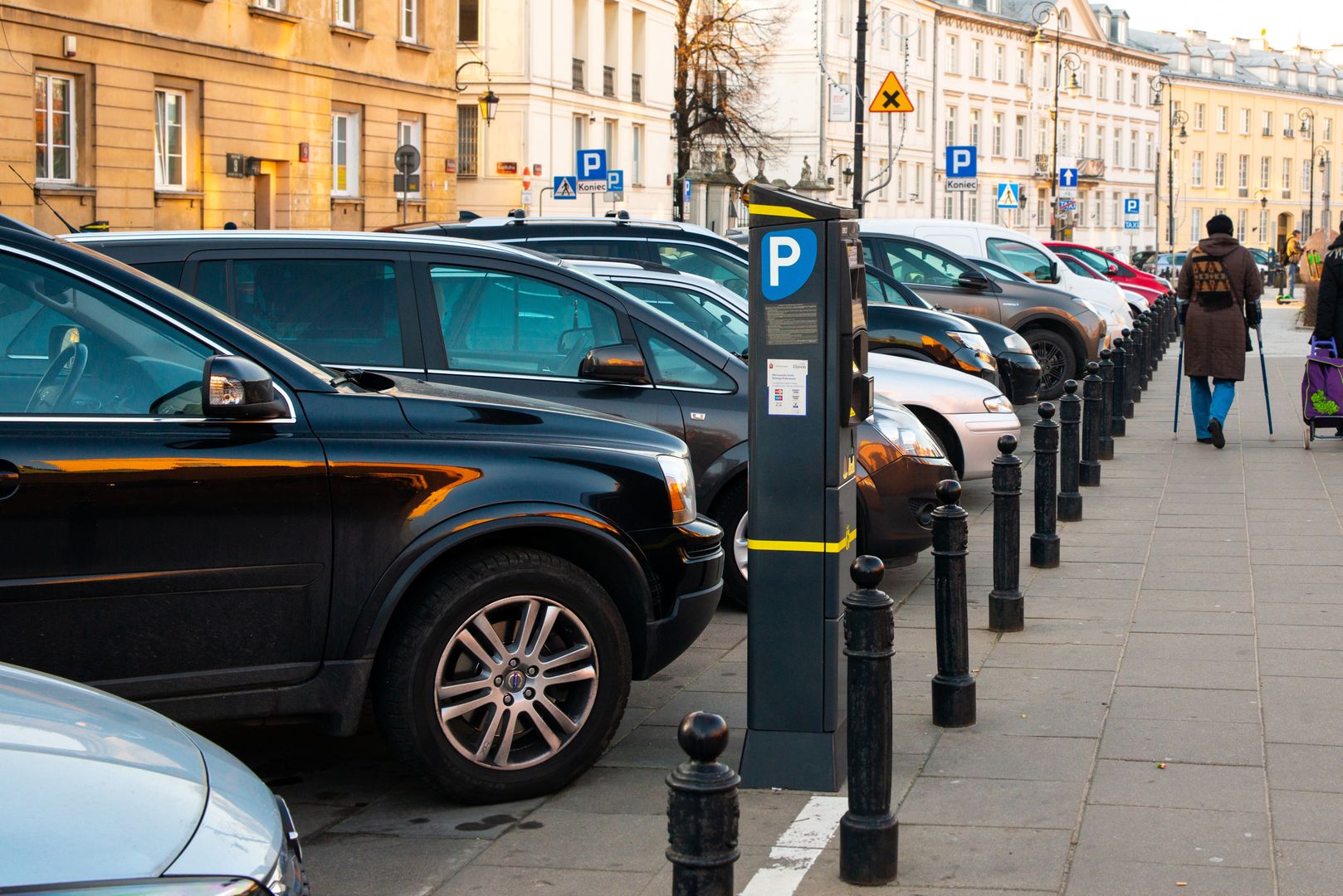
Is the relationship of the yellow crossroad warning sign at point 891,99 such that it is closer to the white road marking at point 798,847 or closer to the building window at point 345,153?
the building window at point 345,153

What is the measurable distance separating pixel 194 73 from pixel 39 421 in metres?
24.2

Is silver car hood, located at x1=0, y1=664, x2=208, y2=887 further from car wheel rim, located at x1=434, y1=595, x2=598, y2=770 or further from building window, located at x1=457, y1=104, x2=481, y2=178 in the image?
building window, located at x1=457, y1=104, x2=481, y2=178

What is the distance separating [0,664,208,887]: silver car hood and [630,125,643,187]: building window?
46.7 meters

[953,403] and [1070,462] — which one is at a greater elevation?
[953,403]

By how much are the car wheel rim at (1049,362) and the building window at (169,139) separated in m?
14.3

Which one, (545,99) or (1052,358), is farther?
(545,99)

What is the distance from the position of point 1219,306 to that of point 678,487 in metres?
10.2

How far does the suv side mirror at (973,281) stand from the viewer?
1889cm

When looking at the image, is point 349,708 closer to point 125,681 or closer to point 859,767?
point 125,681

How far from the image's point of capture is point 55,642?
15.0ft

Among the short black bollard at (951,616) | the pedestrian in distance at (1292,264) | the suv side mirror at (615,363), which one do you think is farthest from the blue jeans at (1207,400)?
the pedestrian in distance at (1292,264)

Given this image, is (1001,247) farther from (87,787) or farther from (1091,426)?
(87,787)

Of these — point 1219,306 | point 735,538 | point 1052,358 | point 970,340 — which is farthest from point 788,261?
point 1052,358

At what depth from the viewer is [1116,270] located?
1282 inches
